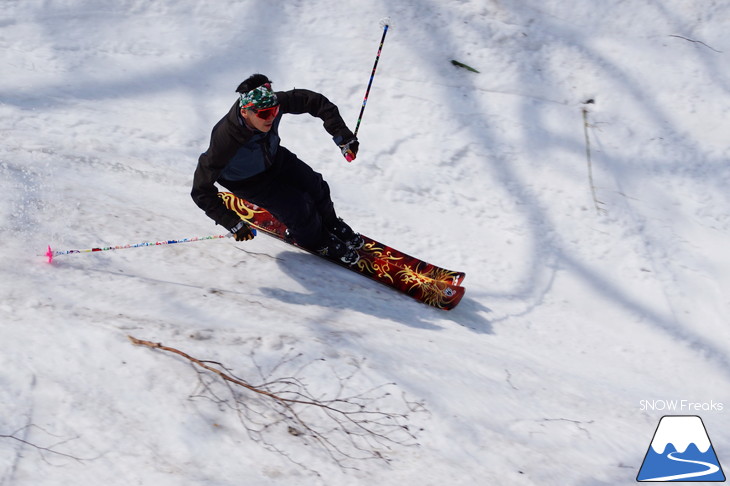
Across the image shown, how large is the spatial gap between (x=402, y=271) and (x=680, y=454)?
2.59 metres

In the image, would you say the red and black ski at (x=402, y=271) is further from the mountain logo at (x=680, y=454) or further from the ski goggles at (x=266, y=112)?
the mountain logo at (x=680, y=454)

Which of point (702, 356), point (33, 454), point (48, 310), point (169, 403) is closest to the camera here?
point (33, 454)

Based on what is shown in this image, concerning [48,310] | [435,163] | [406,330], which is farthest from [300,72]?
[48,310]

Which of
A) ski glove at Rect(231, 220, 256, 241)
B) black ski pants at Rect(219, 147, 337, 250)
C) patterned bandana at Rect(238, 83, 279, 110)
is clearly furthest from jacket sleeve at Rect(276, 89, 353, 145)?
ski glove at Rect(231, 220, 256, 241)

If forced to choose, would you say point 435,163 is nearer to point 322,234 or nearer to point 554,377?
point 322,234

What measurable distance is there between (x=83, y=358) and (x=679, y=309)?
16.7ft

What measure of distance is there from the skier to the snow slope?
371 millimetres

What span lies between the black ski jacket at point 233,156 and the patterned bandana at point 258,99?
0.10 metres

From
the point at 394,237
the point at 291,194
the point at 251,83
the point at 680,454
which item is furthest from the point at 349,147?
the point at 680,454

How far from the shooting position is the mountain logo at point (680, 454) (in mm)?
3572

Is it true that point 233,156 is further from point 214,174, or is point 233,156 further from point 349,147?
point 349,147

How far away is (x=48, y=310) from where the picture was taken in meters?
3.84

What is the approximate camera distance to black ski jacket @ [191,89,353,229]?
4.57 metres

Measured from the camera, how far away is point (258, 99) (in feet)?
14.5
